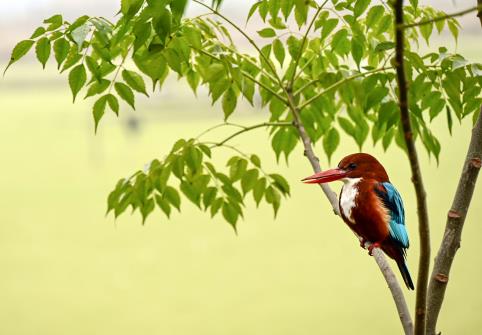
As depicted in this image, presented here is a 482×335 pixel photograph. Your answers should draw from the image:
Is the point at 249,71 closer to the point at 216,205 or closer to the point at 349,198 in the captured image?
the point at 216,205

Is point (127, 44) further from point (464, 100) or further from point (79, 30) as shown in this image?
point (464, 100)

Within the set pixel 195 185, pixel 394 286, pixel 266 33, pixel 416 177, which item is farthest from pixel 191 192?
pixel 416 177

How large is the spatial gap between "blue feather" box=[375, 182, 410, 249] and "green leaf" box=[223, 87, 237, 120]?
0.23 metres

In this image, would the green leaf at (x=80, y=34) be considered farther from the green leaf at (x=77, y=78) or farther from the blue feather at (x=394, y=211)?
the blue feather at (x=394, y=211)

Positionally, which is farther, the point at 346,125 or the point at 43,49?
the point at 346,125

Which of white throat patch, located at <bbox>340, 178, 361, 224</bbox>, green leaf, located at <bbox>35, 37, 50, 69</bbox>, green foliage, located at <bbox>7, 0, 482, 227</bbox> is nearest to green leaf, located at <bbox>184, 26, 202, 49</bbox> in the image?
green foliage, located at <bbox>7, 0, 482, 227</bbox>

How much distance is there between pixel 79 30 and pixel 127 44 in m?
0.13

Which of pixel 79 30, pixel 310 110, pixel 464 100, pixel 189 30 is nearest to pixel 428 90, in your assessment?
pixel 464 100

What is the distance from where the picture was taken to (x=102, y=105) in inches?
26.0

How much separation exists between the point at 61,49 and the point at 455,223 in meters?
0.39

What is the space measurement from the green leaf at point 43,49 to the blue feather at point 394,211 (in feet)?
1.17

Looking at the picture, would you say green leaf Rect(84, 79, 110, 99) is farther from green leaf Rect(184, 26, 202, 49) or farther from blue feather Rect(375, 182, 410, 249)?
blue feather Rect(375, 182, 410, 249)

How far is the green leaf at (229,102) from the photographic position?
0.65 metres

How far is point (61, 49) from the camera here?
61 cm
